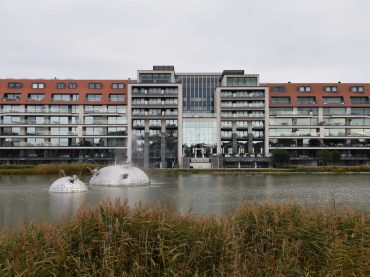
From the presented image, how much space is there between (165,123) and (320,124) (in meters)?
36.7

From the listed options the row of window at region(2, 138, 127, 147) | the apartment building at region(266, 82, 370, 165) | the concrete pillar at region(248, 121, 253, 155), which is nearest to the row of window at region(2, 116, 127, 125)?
the row of window at region(2, 138, 127, 147)

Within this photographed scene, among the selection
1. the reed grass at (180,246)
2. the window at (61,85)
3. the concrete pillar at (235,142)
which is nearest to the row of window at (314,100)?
the concrete pillar at (235,142)

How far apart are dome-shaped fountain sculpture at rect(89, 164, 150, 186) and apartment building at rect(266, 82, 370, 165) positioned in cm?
6047

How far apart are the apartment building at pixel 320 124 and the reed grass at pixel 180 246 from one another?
9336 centimetres

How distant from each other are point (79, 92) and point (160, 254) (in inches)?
3889

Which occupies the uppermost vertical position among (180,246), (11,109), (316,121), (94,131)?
(11,109)

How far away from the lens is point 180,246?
9688 mm

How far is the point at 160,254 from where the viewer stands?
9.33 meters

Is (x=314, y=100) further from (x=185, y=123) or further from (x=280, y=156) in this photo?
(x=185, y=123)

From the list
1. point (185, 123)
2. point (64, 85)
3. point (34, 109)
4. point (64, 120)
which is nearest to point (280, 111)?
point (185, 123)

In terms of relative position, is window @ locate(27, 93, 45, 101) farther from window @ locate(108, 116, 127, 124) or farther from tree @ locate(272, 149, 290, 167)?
tree @ locate(272, 149, 290, 167)

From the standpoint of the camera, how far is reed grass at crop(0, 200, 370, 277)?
917cm

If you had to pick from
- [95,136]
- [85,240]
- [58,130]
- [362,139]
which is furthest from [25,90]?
[85,240]

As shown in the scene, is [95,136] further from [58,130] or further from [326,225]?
[326,225]
